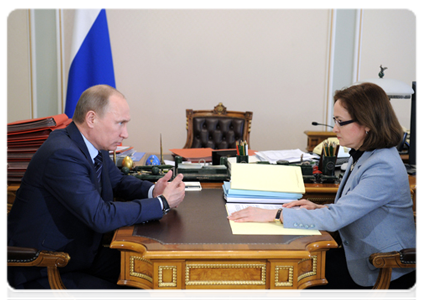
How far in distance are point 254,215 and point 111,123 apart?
645 mm

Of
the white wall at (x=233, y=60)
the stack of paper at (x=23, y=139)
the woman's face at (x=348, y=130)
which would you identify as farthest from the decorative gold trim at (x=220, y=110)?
the woman's face at (x=348, y=130)

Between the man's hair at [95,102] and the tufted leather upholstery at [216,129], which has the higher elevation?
the man's hair at [95,102]

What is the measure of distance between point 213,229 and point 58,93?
339cm

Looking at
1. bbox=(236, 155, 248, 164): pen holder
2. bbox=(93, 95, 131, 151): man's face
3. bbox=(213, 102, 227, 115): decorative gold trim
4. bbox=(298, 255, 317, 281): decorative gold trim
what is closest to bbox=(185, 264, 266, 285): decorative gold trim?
bbox=(298, 255, 317, 281): decorative gold trim

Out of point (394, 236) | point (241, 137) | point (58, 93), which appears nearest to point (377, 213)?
point (394, 236)

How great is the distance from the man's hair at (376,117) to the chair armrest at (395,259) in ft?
1.32

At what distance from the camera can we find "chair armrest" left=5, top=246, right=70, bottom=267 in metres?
1.23

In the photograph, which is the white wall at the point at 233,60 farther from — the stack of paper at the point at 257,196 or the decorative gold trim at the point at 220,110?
the stack of paper at the point at 257,196

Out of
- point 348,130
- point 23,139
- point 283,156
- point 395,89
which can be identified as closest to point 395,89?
point 395,89

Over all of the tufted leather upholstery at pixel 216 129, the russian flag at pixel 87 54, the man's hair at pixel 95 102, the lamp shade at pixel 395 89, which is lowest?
the tufted leather upholstery at pixel 216 129

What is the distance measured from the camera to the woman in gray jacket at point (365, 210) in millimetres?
1330

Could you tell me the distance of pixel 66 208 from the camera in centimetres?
140

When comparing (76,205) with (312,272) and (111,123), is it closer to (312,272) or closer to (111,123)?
(111,123)

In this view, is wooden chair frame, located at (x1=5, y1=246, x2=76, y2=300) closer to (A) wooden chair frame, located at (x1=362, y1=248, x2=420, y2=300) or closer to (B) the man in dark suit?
(B) the man in dark suit
